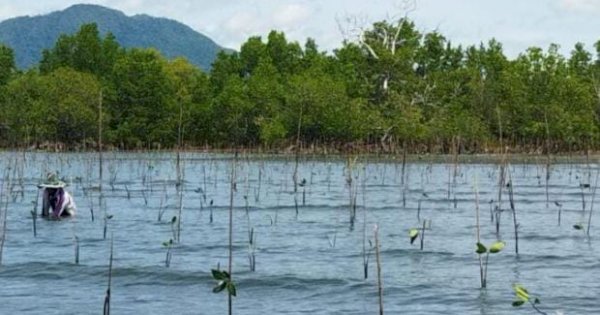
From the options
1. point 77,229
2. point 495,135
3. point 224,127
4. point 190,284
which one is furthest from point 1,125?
point 190,284

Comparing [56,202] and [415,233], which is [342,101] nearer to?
[56,202]

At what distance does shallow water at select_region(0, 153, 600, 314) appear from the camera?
11.5 m

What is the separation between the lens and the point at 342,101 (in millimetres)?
70812

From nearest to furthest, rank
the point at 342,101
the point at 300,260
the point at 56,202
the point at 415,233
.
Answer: the point at 415,233
the point at 300,260
the point at 56,202
the point at 342,101

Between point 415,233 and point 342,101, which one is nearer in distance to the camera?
point 415,233

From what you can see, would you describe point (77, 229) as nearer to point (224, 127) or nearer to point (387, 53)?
point (387, 53)

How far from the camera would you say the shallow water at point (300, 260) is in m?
11.5

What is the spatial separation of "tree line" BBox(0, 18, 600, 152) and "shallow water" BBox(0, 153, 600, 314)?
38.7 meters

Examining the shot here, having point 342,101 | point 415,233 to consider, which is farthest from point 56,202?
point 342,101

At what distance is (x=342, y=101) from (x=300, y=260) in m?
56.3

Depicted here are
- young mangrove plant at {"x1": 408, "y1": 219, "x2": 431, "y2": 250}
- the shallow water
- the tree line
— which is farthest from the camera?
the tree line

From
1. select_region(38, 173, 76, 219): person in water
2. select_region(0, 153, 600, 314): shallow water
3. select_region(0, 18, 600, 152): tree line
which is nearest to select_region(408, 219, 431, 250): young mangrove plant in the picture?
select_region(0, 153, 600, 314): shallow water

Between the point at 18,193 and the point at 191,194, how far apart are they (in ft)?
15.2

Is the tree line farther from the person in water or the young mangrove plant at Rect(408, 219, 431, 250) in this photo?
the young mangrove plant at Rect(408, 219, 431, 250)
